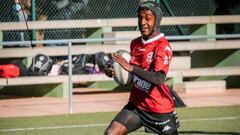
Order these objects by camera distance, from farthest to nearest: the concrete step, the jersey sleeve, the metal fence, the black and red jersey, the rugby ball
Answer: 1. the metal fence
2. the concrete step
3. the rugby ball
4. the black and red jersey
5. the jersey sleeve

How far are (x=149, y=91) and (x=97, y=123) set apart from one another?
4.62 meters

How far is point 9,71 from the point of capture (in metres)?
14.0

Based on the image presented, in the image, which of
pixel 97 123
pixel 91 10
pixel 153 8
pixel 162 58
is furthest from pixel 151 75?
pixel 91 10

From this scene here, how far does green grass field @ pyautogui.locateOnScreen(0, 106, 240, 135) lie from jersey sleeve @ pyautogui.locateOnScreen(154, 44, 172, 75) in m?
3.66

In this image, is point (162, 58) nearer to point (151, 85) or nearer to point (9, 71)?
point (151, 85)

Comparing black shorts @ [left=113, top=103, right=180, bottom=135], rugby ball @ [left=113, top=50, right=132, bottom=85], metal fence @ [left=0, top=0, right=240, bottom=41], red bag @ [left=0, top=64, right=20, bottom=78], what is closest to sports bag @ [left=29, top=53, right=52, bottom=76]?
red bag @ [left=0, top=64, right=20, bottom=78]

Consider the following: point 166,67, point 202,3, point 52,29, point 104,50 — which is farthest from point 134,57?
point 202,3

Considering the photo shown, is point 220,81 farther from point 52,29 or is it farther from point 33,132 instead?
point 33,132

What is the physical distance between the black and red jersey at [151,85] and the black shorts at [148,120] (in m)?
0.05

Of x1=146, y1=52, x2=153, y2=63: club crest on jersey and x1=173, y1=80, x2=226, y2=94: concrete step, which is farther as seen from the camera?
x1=173, y1=80, x2=226, y2=94: concrete step

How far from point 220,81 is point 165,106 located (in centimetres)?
965

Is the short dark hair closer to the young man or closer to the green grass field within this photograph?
the young man

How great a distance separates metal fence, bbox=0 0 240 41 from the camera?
16672 mm

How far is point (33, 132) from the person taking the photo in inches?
393
